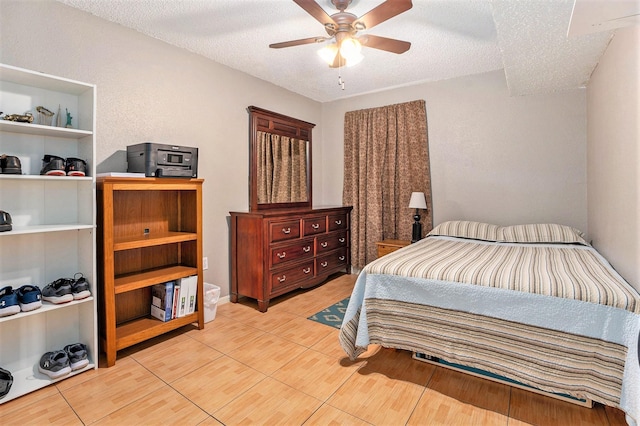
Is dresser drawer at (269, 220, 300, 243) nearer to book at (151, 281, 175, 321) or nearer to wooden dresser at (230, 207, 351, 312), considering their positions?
wooden dresser at (230, 207, 351, 312)

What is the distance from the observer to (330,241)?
4129mm

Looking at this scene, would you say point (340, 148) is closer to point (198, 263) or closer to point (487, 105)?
point (487, 105)

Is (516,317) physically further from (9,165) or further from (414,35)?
(9,165)

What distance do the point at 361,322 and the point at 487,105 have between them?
9.78ft

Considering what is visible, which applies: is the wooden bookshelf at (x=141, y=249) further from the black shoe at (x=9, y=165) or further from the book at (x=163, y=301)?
the black shoe at (x=9, y=165)

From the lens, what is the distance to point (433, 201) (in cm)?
402

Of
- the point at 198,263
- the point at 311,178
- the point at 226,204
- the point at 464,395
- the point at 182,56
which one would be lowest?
the point at 464,395

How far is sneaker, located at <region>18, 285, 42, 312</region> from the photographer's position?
187cm

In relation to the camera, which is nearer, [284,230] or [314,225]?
[284,230]

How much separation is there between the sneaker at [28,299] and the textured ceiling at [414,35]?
1980 mm

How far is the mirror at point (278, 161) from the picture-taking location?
366 centimetres

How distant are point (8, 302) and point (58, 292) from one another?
9.0 inches

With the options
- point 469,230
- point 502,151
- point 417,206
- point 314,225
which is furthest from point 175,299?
point 502,151

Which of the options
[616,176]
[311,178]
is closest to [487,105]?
[616,176]
